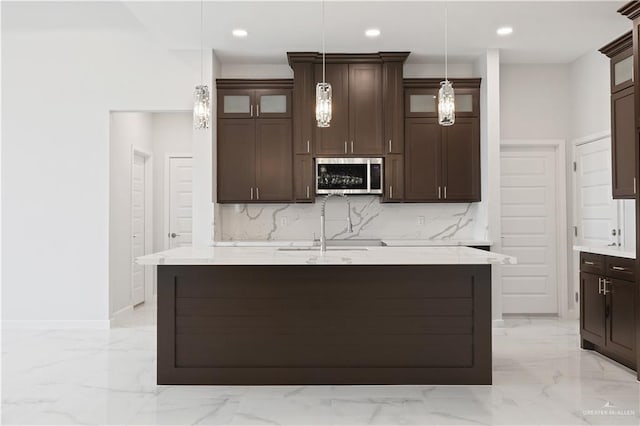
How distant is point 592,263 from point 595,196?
1.50 m

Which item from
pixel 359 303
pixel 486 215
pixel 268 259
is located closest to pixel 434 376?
pixel 359 303

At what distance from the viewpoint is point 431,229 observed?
6.15 meters

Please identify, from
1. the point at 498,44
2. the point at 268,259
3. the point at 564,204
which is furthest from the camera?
the point at 564,204

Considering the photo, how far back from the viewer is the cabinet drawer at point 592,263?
4277mm

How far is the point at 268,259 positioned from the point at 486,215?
3.20 m

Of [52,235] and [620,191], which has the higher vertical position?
[620,191]

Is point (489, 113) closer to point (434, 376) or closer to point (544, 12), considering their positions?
point (544, 12)

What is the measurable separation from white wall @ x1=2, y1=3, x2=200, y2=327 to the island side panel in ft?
8.36

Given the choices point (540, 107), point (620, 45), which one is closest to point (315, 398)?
point (620, 45)

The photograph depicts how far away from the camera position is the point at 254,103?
585 centimetres

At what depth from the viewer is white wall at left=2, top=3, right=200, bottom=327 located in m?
5.65

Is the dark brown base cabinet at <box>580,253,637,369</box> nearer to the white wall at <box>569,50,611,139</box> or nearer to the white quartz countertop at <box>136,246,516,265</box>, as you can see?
the white quartz countertop at <box>136,246,516,265</box>

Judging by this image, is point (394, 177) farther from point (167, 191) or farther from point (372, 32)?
point (167, 191)

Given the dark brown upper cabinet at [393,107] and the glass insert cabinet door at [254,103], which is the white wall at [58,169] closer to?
the glass insert cabinet door at [254,103]
